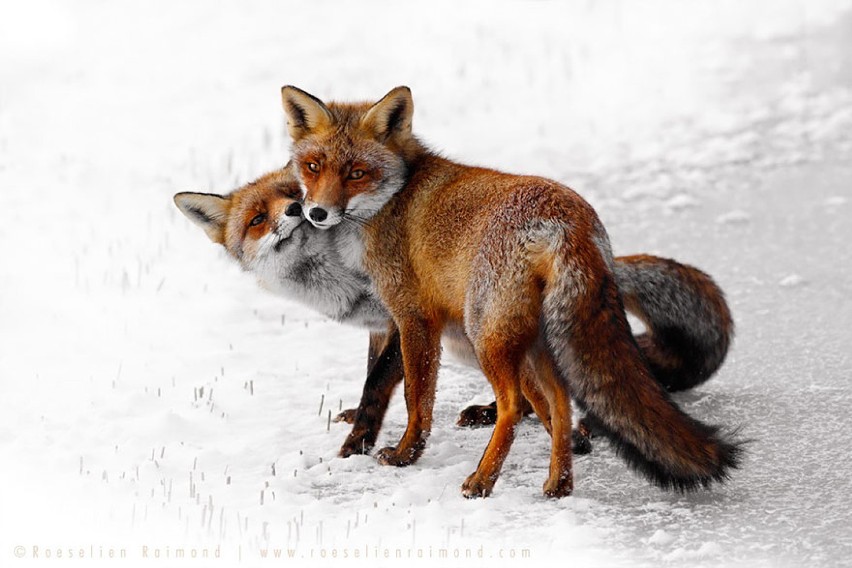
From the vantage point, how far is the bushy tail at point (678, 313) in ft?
22.5

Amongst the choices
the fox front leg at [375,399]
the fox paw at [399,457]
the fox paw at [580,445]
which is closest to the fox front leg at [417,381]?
the fox paw at [399,457]

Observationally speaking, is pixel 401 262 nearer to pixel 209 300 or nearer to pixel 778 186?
pixel 209 300

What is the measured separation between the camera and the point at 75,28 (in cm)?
1722

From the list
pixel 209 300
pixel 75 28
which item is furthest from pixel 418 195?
pixel 75 28

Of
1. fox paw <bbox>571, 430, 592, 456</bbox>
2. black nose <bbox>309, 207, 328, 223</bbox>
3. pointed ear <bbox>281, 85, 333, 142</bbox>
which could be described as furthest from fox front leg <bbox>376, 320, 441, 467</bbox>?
pointed ear <bbox>281, 85, 333, 142</bbox>

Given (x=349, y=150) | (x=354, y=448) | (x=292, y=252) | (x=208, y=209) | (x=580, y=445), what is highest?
(x=349, y=150)

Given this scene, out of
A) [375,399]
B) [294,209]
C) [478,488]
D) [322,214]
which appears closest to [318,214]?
[322,214]

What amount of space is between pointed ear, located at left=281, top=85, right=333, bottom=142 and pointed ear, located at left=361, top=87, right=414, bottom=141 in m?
0.25

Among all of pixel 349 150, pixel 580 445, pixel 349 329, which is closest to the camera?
pixel 349 150

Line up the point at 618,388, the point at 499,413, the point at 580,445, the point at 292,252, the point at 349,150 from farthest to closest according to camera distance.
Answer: the point at 292,252, the point at 580,445, the point at 349,150, the point at 499,413, the point at 618,388

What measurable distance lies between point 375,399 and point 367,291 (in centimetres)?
66

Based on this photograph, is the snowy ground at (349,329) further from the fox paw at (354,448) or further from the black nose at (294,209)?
the black nose at (294,209)

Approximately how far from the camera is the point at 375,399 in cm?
652

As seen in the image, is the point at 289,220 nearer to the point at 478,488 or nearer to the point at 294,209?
the point at 294,209
